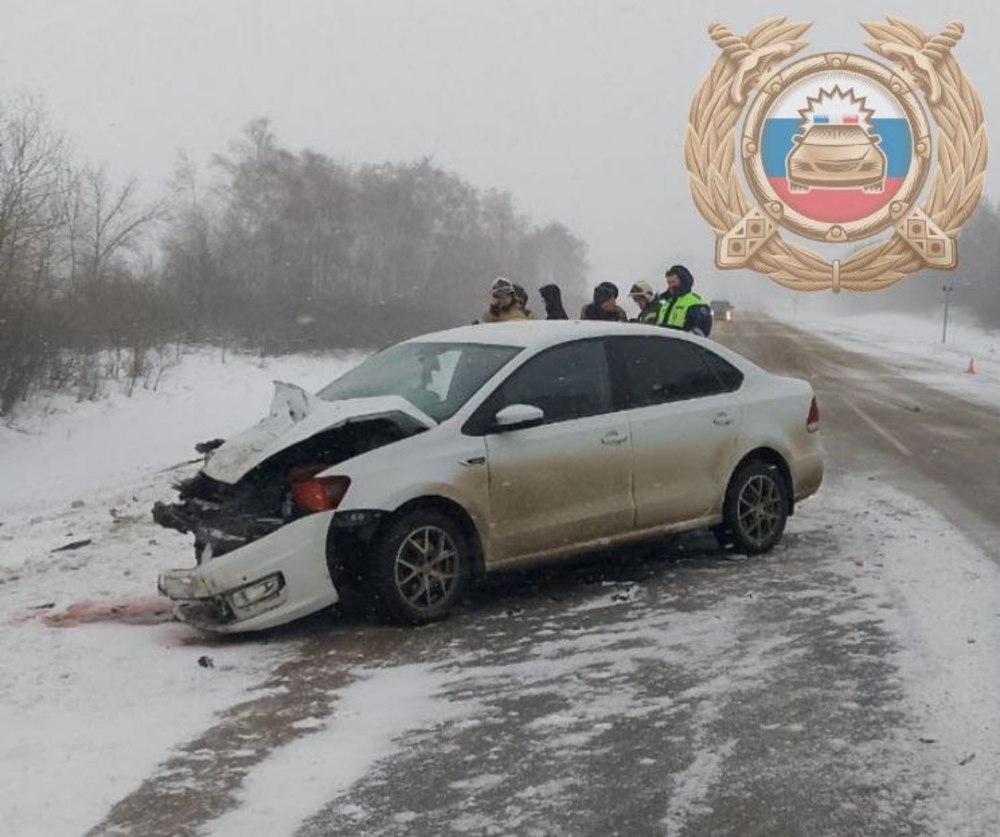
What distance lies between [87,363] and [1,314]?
2.87 metres

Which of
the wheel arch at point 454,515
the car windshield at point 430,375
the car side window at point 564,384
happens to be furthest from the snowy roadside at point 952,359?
the wheel arch at point 454,515

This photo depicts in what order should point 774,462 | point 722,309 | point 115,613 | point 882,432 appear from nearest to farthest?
1. point 115,613
2. point 774,462
3. point 882,432
4. point 722,309

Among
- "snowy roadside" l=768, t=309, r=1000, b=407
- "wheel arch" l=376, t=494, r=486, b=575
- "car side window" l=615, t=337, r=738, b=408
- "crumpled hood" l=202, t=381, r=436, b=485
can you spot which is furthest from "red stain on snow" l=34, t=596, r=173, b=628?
"snowy roadside" l=768, t=309, r=1000, b=407

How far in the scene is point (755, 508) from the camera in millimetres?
7312

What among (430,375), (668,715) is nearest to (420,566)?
(430,375)

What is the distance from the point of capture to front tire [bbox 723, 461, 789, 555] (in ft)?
23.6

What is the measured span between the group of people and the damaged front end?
13.4ft

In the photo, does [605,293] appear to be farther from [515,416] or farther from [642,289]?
[515,416]

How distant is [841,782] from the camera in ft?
12.1

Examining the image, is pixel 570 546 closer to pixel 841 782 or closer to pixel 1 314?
pixel 841 782

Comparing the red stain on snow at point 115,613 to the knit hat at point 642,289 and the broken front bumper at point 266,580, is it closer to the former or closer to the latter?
the broken front bumper at point 266,580

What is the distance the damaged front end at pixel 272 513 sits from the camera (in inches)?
213

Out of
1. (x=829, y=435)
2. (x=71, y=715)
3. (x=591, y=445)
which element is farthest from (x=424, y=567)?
(x=829, y=435)

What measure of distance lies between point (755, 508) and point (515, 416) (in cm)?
225
